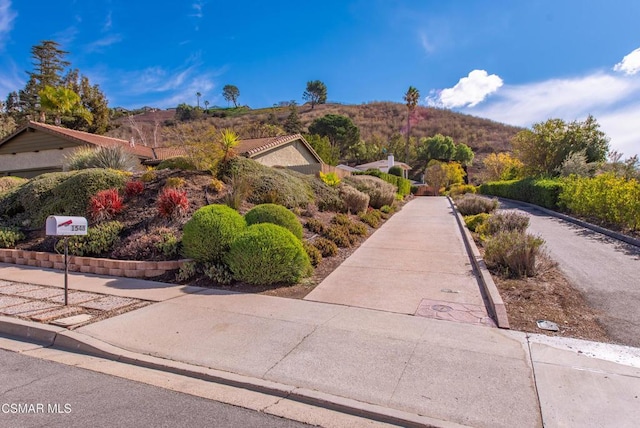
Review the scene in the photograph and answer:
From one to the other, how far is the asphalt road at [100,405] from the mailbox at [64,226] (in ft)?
7.27

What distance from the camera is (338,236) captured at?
406 inches

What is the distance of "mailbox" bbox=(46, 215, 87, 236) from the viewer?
5.55 m

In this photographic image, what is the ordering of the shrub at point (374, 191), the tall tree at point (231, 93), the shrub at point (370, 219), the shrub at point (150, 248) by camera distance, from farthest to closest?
the tall tree at point (231, 93)
the shrub at point (374, 191)
the shrub at point (370, 219)
the shrub at point (150, 248)

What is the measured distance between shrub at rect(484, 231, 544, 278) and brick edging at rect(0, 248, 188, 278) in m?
6.30

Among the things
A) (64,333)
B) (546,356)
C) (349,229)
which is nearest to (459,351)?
(546,356)

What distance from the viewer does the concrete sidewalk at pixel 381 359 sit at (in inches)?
127

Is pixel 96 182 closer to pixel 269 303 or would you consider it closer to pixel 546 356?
pixel 269 303

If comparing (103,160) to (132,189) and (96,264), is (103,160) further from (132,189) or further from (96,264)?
(96,264)

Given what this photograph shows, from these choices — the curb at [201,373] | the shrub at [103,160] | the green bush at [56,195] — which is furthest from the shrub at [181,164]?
the curb at [201,373]

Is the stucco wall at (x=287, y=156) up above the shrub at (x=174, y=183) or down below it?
above

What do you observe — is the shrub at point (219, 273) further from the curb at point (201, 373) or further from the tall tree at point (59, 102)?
the tall tree at point (59, 102)

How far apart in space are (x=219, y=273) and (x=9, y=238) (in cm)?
649

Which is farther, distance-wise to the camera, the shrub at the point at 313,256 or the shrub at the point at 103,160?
the shrub at the point at 103,160

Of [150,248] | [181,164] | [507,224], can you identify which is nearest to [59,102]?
[181,164]
